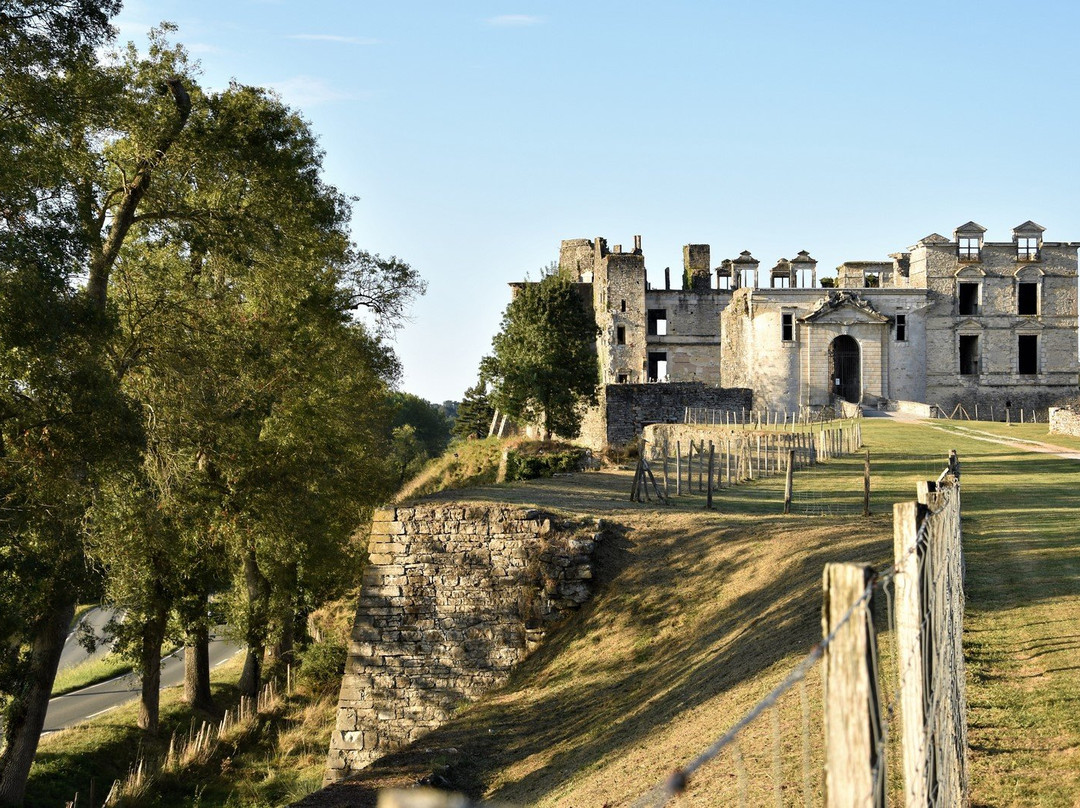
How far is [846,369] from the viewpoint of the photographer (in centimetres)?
6550

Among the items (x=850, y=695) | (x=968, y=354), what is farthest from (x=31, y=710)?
(x=968, y=354)

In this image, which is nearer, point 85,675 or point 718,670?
point 718,670

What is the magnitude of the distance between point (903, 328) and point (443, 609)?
5178 centimetres

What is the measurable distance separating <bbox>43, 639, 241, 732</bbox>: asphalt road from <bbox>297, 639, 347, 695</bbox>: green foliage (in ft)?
7.59

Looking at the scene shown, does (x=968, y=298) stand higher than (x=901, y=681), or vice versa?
(x=968, y=298)

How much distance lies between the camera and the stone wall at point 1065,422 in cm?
4212

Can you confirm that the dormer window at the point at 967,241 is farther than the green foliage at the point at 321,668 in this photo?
Yes

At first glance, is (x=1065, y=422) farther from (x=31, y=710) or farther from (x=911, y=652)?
(x=911, y=652)

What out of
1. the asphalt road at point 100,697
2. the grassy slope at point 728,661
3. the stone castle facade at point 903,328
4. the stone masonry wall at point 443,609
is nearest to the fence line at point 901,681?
the grassy slope at point 728,661

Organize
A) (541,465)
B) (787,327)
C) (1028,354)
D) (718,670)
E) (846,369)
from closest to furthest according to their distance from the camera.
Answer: (718,670) → (541,465) → (787,327) → (846,369) → (1028,354)

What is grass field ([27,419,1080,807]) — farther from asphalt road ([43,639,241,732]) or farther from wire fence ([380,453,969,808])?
asphalt road ([43,639,241,732])

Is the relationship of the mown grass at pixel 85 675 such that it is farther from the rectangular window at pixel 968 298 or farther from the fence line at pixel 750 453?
the rectangular window at pixel 968 298

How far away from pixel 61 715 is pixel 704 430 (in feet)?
82.0

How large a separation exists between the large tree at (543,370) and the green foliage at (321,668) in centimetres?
2583
